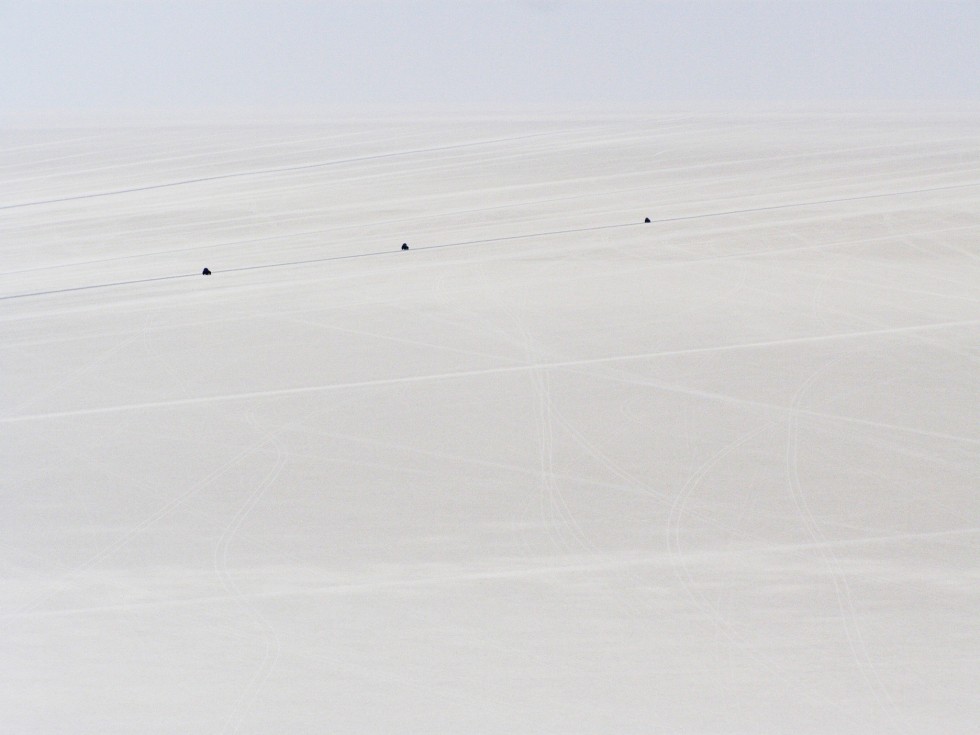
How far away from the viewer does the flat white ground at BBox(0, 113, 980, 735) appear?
5129 mm

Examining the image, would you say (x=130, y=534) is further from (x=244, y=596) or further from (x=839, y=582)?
(x=839, y=582)

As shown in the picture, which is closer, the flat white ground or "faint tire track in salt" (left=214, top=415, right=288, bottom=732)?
"faint tire track in salt" (left=214, top=415, right=288, bottom=732)

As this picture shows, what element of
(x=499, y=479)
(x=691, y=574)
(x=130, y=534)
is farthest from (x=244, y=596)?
(x=691, y=574)

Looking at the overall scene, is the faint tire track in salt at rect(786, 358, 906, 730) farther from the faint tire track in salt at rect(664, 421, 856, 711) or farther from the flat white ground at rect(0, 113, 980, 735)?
the faint tire track in salt at rect(664, 421, 856, 711)

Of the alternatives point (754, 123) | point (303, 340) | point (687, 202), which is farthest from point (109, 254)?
point (754, 123)

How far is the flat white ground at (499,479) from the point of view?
513 centimetres

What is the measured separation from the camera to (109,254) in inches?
663

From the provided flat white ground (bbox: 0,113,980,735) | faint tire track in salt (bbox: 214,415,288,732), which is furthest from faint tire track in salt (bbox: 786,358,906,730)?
faint tire track in salt (bbox: 214,415,288,732)

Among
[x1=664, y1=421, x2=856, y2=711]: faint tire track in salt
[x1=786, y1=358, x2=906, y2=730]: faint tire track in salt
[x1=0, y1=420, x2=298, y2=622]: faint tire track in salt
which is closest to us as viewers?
[x1=786, y1=358, x2=906, y2=730]: faint tire track in salt

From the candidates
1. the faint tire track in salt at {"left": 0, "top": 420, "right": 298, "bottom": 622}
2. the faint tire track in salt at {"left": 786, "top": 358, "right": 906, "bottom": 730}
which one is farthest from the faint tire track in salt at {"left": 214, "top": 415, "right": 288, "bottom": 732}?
the faint tire track in salt at {"left": 786, "top": 358, "right": 906, "bottom": 730}

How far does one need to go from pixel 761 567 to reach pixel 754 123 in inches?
1540

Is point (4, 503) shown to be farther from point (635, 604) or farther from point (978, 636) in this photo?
point (978, 636)

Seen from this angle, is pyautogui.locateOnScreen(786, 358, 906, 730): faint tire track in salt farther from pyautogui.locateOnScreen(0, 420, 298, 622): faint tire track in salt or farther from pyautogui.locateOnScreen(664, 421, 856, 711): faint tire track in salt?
pyautogui.locateOnScreen(0, 420, 298, 622): faint tire track in salt

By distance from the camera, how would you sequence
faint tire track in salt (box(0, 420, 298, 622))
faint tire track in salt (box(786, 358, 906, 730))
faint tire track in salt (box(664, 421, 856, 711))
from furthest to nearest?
faint tire track in salt (box(0, 420, 298, 622)) < faint tire track in salt (box(664, 421, 856, 711)) < faint tire track in salt (box(786, 358, 906, 730))
